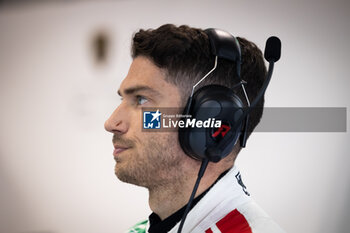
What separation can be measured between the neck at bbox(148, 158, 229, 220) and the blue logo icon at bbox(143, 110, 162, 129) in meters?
0.12

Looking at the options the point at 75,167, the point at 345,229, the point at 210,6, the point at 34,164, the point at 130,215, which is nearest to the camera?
the point at 345,229

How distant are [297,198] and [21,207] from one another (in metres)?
1.49

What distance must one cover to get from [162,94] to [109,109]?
3.01ft

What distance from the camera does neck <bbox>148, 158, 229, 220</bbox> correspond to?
30.9 inches

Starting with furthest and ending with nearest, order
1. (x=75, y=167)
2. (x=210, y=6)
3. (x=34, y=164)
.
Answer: (x=34, y=164)
(x=75, y=167)
(x=210, y=6)

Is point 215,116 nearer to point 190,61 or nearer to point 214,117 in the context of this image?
point 214,117

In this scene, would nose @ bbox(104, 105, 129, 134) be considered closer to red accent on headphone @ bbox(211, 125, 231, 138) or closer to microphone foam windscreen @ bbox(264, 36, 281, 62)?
red accent on headphone @ bbox(211, 125, 231, 138)

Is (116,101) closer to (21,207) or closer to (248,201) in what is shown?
(21,207)

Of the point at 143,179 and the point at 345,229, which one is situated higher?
the point at 143,179

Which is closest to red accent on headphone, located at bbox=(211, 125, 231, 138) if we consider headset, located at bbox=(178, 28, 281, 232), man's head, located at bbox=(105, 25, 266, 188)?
headset, located at bbox=(178, 28, 281, 232)

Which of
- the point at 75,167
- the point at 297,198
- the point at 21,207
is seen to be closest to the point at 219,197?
the point at 297,198

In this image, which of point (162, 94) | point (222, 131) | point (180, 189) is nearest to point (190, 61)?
point (162, 94)

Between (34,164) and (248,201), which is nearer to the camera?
(248,201)

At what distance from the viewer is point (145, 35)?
0.89 meters
